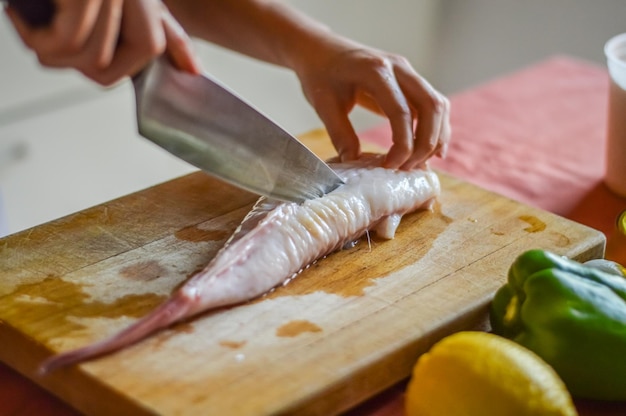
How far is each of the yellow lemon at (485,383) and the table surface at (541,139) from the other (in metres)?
0.75

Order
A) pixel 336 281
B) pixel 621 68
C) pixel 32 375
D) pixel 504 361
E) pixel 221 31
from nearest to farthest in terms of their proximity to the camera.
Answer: pixel 504 361, pixel 32 375, pixel 336 281, pixel 621 68, pixel 221 31

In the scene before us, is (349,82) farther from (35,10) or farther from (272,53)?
(35,10)

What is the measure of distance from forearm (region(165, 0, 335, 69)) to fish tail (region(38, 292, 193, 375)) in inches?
27.3

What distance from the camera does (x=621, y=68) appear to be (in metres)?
1.72

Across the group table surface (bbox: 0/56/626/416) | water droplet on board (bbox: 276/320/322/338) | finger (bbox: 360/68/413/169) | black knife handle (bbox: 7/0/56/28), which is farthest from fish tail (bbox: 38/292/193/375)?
table surface (bbox: 0/56/626/416)

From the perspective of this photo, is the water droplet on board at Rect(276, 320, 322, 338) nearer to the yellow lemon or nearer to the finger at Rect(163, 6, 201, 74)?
the yellow lemon

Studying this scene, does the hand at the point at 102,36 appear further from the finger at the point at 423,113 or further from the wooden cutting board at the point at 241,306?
the finger at the point at 423,113

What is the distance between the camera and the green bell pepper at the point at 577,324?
3.69ft

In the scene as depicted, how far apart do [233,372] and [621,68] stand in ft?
3.41

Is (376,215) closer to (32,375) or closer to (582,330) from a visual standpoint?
(582,330)

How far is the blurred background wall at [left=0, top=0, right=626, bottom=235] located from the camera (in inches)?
120

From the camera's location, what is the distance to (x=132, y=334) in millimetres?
1153

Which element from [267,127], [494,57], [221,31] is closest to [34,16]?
[267,127]

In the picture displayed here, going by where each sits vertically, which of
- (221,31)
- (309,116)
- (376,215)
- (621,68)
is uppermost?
(221,31)
